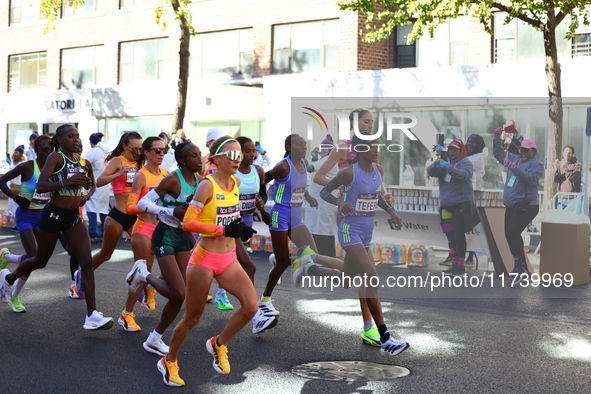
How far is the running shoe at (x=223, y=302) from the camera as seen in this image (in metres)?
9.02

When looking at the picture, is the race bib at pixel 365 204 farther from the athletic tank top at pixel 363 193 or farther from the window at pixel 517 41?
the window at pixel 517 41

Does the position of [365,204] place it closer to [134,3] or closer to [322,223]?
[322,223]

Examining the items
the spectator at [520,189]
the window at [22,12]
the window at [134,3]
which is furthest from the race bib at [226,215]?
the window at [22,12]

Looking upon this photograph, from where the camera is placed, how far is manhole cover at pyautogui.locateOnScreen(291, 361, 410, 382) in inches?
244

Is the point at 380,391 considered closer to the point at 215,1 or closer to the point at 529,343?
the point at 529,343

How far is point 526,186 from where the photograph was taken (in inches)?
447

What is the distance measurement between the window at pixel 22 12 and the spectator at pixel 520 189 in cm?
3009

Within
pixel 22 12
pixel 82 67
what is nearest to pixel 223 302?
pixel 82 67

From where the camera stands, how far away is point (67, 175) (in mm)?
7789

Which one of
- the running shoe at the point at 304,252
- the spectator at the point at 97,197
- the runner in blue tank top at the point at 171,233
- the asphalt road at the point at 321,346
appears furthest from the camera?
the spectator at the point at 97,197

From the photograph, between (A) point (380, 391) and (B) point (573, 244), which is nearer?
(A) point (380, 391)

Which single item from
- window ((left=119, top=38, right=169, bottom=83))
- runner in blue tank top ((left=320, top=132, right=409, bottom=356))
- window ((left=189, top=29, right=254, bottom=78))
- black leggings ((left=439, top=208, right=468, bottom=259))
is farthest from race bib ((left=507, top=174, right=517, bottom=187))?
window ((left=119, top=38, right=169, bottom=83))

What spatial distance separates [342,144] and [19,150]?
11.4m

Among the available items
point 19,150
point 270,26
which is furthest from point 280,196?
point 270,26
